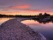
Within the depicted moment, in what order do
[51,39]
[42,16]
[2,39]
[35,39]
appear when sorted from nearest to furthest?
[2,39] < [35,39] < [51,39] < [42,16]

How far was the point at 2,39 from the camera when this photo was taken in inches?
637

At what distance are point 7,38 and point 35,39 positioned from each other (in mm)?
3261

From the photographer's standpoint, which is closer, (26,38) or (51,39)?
(26,38)

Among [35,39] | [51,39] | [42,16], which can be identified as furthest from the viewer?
[42,16]

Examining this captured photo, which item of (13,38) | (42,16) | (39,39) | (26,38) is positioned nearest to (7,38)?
(13,38)

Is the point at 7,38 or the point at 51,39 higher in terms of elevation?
the point at 7,38

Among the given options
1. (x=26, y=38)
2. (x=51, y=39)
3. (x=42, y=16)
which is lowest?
(x=42, y=16)

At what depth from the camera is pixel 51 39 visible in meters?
Result: 21.6

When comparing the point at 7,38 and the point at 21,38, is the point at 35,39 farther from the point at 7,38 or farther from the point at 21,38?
the point at 7,38

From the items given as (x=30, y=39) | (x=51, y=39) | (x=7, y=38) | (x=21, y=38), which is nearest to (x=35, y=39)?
(x=30, y=39)

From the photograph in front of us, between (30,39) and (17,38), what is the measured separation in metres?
1.51

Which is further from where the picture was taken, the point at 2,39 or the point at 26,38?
the point at 26,38

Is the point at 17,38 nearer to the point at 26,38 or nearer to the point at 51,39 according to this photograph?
the point at 26,38

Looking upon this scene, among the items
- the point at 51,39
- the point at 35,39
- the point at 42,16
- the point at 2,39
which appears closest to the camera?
the point at 2,39
